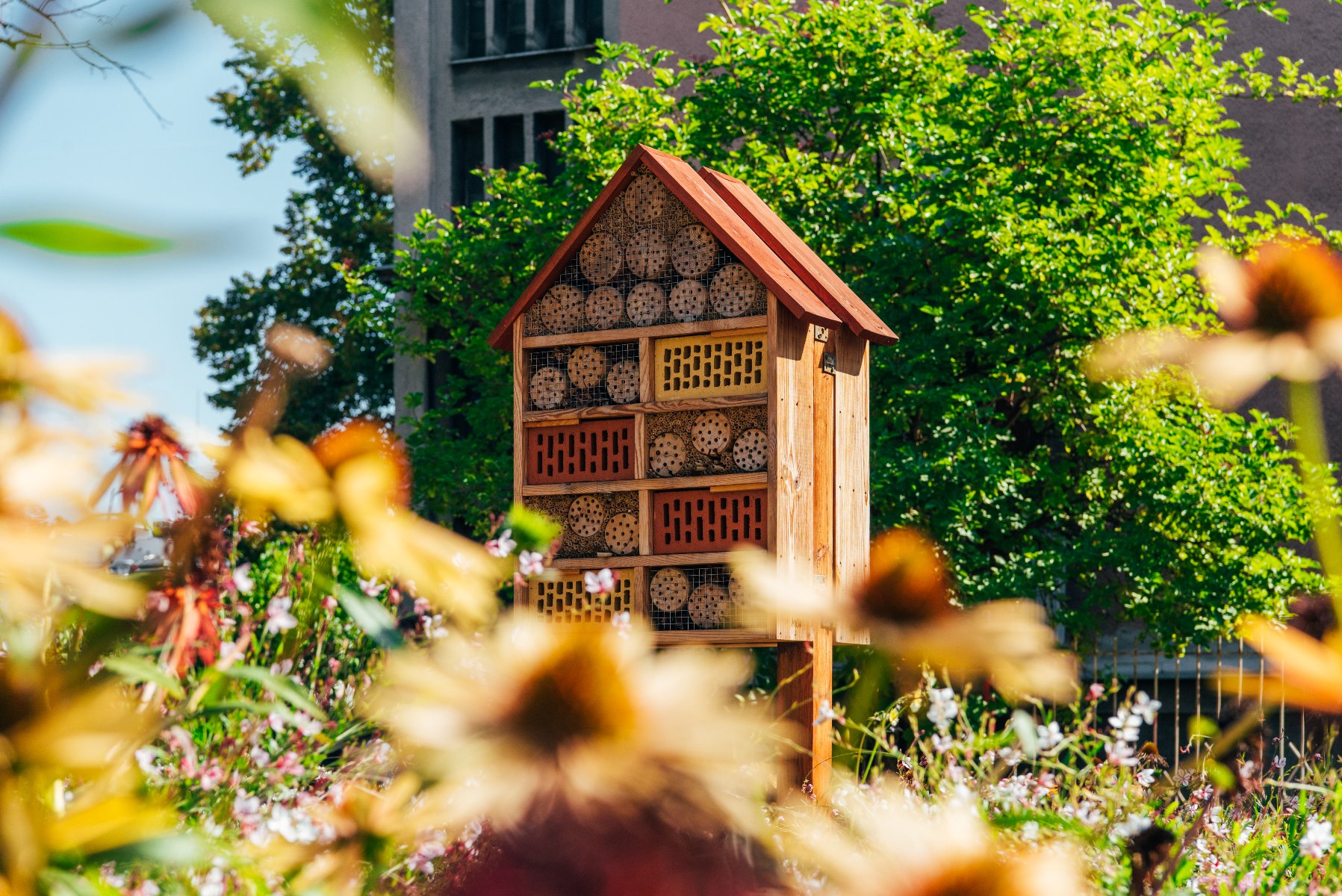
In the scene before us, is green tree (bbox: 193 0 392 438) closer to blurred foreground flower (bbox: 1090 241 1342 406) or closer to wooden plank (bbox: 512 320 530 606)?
wooden plank (bbox: 512 320 530 606)

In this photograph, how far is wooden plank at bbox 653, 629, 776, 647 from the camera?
195 inches

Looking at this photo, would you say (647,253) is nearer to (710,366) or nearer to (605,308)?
(605,308)

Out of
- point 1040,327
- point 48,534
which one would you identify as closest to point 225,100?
point 1040,327

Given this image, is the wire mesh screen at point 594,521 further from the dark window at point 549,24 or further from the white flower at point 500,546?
the dark window at point 549,24

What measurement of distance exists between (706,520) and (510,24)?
1275 cm

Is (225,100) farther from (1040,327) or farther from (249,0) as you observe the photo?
(249,0)

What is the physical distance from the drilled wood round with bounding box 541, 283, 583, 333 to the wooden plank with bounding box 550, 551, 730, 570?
847 mm

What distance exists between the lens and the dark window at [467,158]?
16.3 metres

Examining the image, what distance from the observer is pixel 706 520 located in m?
5.02

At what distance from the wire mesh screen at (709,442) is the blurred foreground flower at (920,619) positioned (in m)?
4.08

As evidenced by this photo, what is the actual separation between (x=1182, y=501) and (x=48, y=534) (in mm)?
8734

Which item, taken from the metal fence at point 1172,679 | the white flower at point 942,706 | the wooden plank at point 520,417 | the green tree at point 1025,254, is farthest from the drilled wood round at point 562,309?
the metal fence at point 1172,679

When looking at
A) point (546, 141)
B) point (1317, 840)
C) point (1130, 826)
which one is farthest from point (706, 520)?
point (546, 141)

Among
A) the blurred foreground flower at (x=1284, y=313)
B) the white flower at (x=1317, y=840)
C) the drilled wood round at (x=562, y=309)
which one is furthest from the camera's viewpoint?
the drilled wood round at (x=562, y=309)
